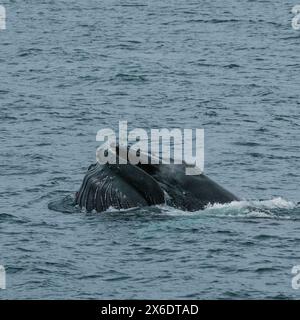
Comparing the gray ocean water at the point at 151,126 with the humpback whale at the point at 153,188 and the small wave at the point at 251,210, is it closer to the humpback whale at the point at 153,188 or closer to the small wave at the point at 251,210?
the small wave at the point at 251,210

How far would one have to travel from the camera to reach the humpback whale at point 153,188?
29594 millimetres

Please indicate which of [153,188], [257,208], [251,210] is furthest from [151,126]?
[153,188]

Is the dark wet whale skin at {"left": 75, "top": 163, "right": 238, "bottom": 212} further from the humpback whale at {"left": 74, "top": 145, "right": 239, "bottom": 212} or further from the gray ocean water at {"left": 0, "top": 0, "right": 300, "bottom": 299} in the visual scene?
the gray ocean water at {"left": 0, "top": 0, "right": 300, "bottom": 299}

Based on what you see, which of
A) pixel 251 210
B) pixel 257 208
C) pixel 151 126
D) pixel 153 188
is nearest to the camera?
pixel 153 188

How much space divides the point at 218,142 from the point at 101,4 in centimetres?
4959

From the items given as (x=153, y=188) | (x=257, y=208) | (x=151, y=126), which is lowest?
(x=257, y=208)

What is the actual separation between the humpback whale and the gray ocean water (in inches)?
10.0

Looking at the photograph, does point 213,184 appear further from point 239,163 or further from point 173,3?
point 173,3

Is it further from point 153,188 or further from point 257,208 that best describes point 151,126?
point 153,188

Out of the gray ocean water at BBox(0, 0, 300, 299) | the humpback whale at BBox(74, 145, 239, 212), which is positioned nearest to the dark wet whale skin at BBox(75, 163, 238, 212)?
the humpback whale at BBox(74, 145, 239, 212)

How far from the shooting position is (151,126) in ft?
159

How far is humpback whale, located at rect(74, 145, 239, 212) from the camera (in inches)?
1165

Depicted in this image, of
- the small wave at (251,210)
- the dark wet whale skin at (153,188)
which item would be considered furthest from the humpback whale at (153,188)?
the small wave at (251,210)
